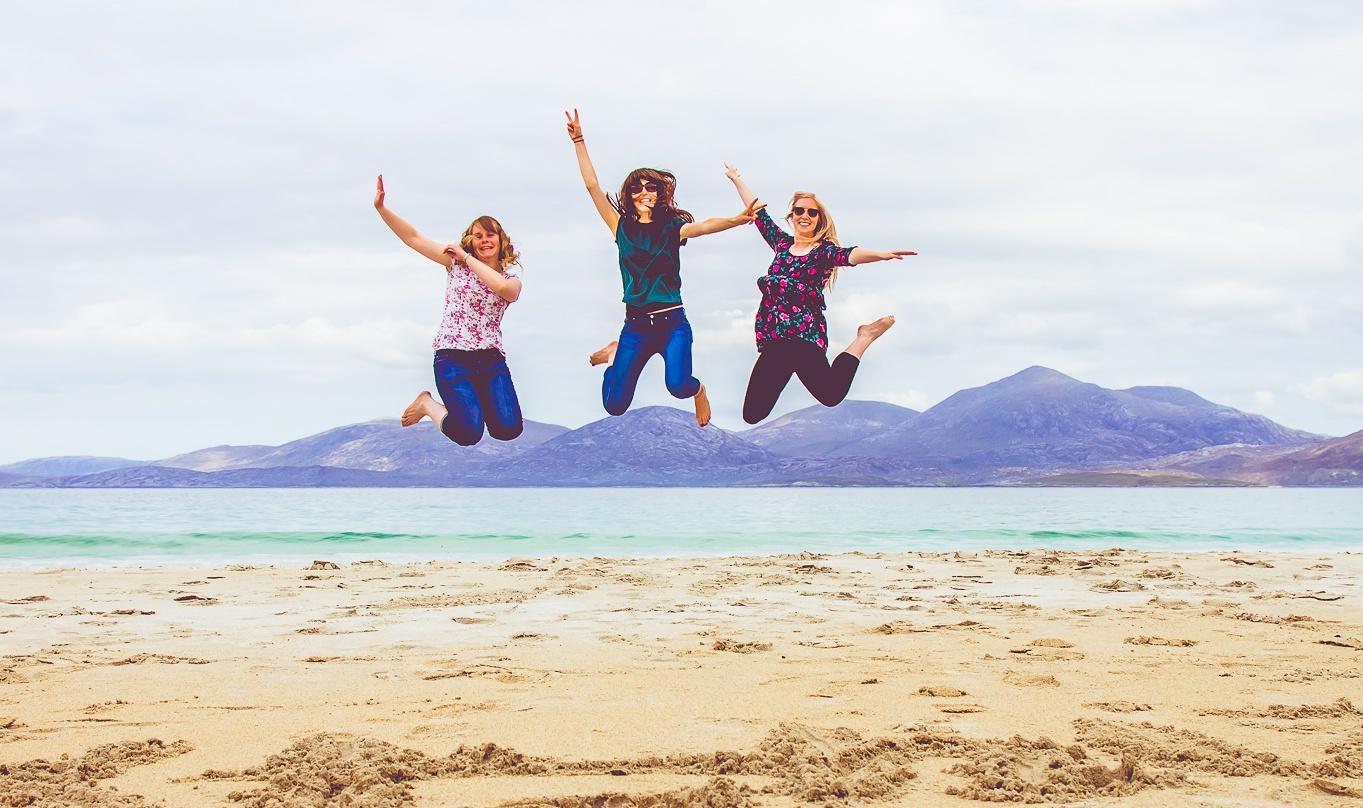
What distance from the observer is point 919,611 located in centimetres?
1509

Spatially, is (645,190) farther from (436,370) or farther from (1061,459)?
(1061,459)

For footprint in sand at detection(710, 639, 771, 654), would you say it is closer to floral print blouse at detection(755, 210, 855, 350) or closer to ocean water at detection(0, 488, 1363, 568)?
floral print blouse at detection(755, 210, 855, 350)

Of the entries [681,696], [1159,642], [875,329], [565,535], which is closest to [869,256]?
[875,329]

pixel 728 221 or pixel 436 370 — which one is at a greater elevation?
pixel 728 221

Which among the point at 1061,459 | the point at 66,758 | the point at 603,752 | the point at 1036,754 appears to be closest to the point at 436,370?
the point at 603,752

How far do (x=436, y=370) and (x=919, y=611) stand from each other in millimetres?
11006

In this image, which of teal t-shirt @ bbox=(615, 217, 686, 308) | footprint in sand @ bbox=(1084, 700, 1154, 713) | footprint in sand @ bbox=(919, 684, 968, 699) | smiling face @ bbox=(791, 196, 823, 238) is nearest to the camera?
teal t-shirt @ bbox=(615, 217, 686, 308)

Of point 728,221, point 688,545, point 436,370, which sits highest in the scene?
point 728,221

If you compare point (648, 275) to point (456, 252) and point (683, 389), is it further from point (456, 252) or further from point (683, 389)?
point (456, 252)

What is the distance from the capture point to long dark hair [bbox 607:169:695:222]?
5621 millimetres

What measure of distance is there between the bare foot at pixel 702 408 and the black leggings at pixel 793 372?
0.18 metres

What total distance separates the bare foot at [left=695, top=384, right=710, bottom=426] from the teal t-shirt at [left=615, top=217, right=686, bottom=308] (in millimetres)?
485

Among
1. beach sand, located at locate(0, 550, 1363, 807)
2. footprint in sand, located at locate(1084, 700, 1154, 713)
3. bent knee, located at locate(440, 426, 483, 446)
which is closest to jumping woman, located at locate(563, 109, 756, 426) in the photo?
bent knee, located at locate(440, 426, 483, 446)

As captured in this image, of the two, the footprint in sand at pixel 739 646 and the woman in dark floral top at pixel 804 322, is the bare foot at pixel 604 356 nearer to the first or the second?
the woman in dark floral top at pixel 804 322
